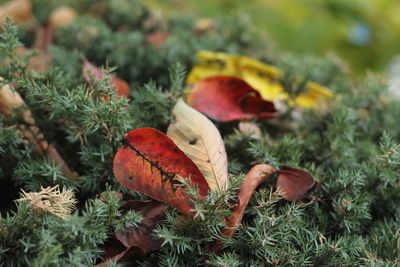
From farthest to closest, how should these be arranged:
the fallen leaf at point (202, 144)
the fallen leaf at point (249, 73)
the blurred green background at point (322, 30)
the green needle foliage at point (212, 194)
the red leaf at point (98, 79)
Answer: the blurred green background at point (322, 30)
the fallen leaf at point (249, 73)
the red leaf at point (98, 79)
the fallen leaf at point (202, 144)
the green needle foliage at point (212, 194)

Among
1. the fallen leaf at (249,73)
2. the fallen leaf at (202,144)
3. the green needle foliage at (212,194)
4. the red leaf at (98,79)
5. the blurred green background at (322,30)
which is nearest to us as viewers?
the green needle foliage at (212,194)

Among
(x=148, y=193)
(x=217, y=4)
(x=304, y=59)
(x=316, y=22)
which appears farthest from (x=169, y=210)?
(x=316, y=22)

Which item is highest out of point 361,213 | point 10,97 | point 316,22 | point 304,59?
point 10,97

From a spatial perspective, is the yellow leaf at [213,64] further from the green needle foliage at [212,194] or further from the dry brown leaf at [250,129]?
the dry brown leaf at [250,129]

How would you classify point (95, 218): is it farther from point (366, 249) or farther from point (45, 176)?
point (366, 249)

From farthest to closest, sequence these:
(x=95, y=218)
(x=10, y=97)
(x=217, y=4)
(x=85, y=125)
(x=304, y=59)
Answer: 1. (x=217, y=4)
2. (x=304, y=59)
3. (x=10, y=97)
4. (x=85, y=125)
5. (x=95, y=218)

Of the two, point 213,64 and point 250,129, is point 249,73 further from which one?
point 250,129

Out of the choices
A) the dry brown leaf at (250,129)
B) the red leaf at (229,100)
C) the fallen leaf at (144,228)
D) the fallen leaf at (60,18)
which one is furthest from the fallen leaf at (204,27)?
the fallen leaf at (144,228)
